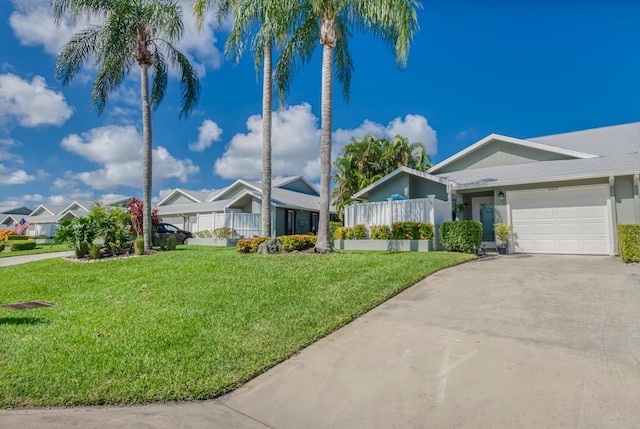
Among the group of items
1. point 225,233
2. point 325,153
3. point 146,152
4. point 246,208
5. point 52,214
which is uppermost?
point 146,152

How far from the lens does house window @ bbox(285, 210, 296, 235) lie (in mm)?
26603

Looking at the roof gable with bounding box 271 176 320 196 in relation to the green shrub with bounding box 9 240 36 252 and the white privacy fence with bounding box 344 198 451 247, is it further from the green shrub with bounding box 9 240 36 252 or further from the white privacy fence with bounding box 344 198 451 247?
the green shrub with bounding box 9 240 36 252

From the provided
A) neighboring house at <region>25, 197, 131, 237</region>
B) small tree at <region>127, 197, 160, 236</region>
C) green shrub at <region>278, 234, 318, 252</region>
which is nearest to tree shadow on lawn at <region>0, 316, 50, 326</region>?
green shrub at <region>278, 234, 318, 252</region>

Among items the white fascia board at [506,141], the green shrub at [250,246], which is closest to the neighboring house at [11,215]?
the green shrub at [250,246]

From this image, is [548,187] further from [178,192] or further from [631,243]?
[178,192]

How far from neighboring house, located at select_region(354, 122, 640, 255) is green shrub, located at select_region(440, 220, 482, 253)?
2166 millimetres

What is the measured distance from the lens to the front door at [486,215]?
15.4 metres

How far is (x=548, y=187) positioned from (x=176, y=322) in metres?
13.9

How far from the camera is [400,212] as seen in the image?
49.9ft

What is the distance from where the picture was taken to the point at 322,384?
12.6 ft

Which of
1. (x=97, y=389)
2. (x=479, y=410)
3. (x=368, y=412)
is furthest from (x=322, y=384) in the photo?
(x=97, y=389)

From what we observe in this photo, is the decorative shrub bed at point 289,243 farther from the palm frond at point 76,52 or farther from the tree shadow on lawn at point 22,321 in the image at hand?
the palm frond at point 76,52

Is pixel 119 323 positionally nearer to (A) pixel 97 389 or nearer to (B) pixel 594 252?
(A) pixel 97 389

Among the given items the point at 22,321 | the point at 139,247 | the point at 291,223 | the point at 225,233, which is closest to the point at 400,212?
the point at 139,247
